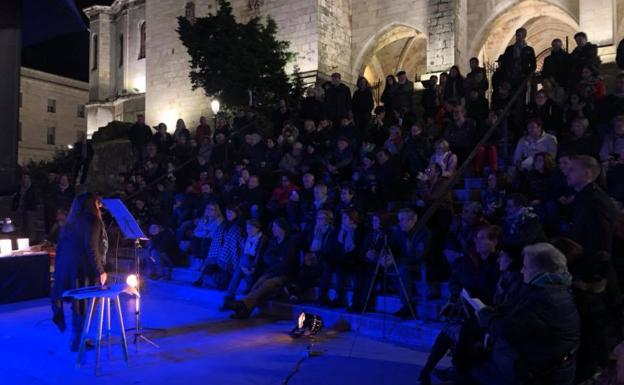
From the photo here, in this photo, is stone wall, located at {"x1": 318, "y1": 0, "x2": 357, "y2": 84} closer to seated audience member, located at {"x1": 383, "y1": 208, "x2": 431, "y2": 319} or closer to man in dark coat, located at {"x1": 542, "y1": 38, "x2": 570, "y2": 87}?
man in dark coat, located at {"x1": 542, "y1": 38, "x2": 570, "y2": 87}

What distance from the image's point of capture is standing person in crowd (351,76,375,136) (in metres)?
11.6

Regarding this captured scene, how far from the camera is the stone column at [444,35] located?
15438mm

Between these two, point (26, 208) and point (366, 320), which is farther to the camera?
point (26, 208)

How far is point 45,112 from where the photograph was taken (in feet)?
133

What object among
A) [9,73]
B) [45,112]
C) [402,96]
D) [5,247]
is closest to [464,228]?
[9,73]

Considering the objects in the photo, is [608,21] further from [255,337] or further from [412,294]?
[255,337]

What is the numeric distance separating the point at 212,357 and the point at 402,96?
7.28 m

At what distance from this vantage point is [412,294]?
6645mm

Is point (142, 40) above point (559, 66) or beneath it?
above

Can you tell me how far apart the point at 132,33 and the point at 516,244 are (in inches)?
1104

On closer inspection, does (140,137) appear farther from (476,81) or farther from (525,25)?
(525,25)

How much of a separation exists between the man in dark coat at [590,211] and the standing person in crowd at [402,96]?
284 inches

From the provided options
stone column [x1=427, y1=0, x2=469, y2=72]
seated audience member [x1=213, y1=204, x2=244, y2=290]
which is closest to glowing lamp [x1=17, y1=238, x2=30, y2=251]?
seated audience member [x1=213, y1=204, x2=244, y2=290]

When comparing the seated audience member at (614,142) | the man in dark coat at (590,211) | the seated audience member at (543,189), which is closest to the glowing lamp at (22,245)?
the seated audience member at (543,189)
